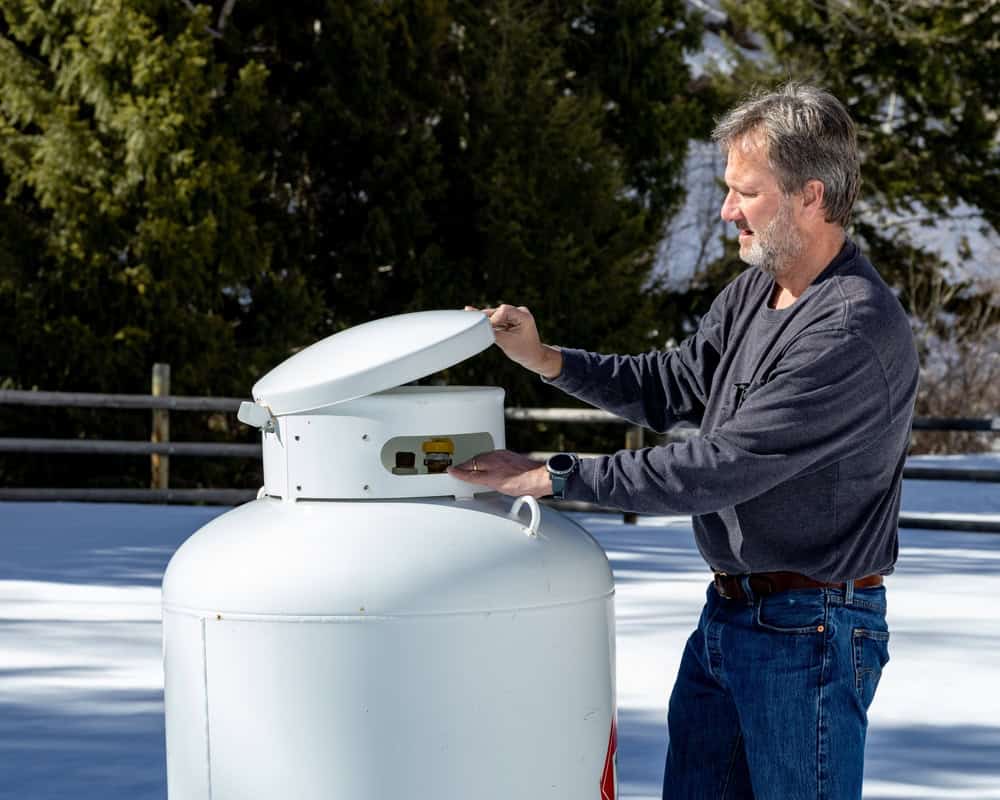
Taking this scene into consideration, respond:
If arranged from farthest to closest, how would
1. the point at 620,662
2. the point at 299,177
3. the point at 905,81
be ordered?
the point at 905,81
the point at 299,177
the point at 620,662

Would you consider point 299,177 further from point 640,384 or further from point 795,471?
point 795,471

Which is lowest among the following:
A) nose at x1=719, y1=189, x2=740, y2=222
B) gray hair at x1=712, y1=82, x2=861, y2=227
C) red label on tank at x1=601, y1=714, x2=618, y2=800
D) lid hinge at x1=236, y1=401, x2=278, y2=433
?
red label on tank at x1=601, y1=714, x2=618, y2=800

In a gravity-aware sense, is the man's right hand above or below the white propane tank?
above

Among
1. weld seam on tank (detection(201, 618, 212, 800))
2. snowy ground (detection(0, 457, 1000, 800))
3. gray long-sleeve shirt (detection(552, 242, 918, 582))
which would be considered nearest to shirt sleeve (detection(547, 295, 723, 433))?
gray long-sleeve shirt (detection(552, 242, 918, 582))

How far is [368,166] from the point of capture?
1545 cm

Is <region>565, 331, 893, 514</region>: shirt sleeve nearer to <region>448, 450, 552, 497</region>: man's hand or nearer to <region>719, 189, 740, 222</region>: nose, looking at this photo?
<region>448, 450, 552, 497</region>: man's hand

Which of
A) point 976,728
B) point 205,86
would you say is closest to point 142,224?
point 205,86

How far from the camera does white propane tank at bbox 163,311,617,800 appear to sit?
2232 mm

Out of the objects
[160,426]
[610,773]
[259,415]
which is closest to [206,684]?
[259,415]

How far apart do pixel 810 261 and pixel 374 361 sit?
0.72 m

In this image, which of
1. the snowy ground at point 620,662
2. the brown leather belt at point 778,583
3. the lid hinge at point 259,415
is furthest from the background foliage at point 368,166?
the brown leather belt at point 778,583

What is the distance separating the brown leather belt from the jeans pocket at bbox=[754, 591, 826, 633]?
1 centimetres

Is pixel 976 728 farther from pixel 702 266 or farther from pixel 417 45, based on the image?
pixel 702 266

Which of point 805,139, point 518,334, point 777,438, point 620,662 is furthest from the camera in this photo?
point 620,662
